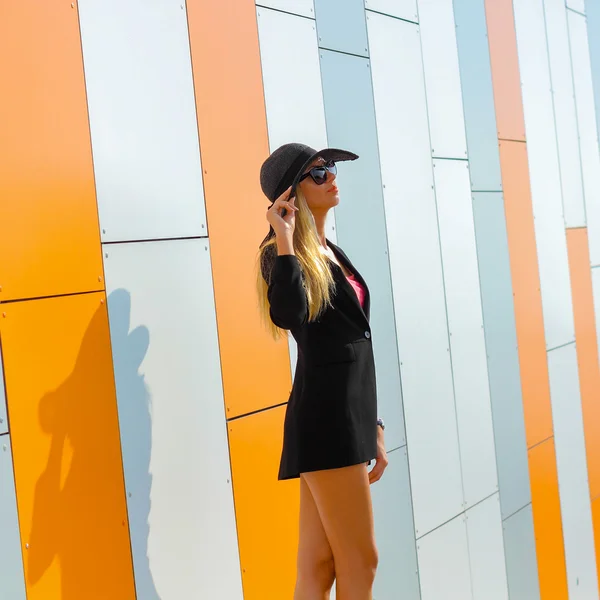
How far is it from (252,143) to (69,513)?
1281 mm

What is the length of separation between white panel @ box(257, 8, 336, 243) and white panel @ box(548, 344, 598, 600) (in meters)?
2.10

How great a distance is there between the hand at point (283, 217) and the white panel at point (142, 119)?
15.7 inches

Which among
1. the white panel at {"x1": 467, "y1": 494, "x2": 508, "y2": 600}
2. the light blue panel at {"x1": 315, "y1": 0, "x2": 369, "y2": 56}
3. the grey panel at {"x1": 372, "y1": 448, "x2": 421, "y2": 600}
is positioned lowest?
the white panel at {"x1": 467, "y1": 494, "x2": 508, "y2": 600}

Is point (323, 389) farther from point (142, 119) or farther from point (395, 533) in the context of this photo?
point (395, 533)

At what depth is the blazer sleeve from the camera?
1.92 meters

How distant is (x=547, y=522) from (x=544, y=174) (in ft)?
6.10

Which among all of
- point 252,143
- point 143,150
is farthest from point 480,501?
point 143,150

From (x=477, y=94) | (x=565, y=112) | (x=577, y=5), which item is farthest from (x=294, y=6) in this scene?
(x=577, y=5)

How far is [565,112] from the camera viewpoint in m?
4.71

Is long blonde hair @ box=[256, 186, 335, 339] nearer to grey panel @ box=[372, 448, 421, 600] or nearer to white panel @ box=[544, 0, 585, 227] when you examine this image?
grey panel @ box=[372, 448, 421, 600]

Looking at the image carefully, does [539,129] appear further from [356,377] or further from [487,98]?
[356,377]

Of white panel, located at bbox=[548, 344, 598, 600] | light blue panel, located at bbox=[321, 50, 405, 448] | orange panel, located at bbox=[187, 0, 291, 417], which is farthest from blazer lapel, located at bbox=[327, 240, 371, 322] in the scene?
white panel, located at bbox=[548, 344, 598, 600]

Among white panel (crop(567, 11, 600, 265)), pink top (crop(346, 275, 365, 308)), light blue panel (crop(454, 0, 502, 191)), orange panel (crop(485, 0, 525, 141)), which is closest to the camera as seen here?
pink top (crop(346, 275, 365, 308))

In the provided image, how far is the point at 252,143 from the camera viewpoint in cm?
262
